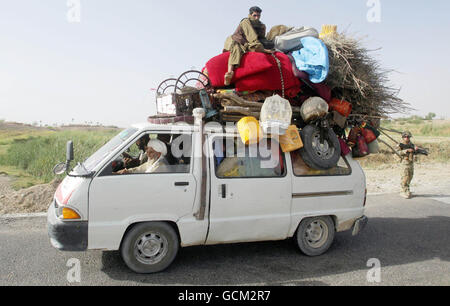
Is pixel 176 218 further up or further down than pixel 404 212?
further up

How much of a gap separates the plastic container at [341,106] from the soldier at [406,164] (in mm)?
5048

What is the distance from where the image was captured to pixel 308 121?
5258 millimetres

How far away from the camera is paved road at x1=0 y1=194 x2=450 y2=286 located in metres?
4.38

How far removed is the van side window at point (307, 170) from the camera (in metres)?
5.07

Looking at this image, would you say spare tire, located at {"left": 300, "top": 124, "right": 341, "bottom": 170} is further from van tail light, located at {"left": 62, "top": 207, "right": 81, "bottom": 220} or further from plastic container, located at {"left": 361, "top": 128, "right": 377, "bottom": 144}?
van tail light, located at {"left": 62, "top": 207, "right": 81, "bottom": 220}

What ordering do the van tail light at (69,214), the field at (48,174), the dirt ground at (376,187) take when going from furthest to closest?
the field at (48,174)
the dirt ground at (376,187)
the van tail light at (69,214)

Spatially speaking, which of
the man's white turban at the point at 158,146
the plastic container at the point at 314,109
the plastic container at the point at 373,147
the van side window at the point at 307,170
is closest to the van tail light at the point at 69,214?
the man's white turban at the point at 158,146

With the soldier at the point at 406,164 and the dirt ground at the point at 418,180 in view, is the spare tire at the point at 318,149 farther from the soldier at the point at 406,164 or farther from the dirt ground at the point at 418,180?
the dirt ground at the point at 418,180

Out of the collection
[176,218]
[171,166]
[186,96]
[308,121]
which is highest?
[186,96]
